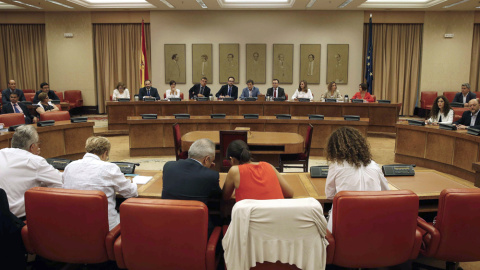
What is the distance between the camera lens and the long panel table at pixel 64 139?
5496 mm

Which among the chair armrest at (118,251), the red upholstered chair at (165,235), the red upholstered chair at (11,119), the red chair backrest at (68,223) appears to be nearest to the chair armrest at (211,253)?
the red upholstered chair at (165,235)

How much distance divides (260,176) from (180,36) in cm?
930

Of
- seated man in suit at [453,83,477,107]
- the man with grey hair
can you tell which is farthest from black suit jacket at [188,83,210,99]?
the man with grey hair

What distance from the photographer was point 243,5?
10031 mm

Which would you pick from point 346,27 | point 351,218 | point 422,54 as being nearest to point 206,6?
point 346,27

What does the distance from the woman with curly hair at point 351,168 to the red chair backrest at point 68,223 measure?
136 cm

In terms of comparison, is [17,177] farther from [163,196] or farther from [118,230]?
[163,196]

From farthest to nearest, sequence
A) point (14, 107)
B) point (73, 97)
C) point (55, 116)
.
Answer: point (73, 97) → point (14, 107) → point (55, 116)

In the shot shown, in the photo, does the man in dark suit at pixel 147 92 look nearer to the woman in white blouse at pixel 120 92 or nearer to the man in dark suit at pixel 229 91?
the woman in white blouse at pixel 120 92

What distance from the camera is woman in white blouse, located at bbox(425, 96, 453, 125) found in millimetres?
5777

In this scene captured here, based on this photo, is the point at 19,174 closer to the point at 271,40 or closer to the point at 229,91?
the point at 229,91

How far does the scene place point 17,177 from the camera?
2438 millimetres

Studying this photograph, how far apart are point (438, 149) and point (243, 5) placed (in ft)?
21.5

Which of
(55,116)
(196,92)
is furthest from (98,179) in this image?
(196,92)
